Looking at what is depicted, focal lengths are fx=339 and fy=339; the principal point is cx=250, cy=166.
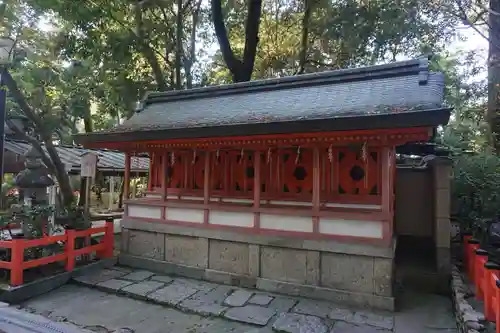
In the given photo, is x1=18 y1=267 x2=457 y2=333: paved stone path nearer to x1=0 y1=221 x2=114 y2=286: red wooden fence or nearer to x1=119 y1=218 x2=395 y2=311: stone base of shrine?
x1=119 y1=218 x2=395 y2=311: stone base of shrine

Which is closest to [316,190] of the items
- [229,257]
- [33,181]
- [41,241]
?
[229,257]

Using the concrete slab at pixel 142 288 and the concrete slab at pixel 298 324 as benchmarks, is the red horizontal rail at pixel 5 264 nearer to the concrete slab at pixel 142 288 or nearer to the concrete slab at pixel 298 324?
the concrete slab at pixel 142 288

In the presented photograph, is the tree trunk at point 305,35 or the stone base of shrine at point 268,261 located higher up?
the tree trunk at point 305,35

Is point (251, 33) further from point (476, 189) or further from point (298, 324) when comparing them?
point (298, 324)

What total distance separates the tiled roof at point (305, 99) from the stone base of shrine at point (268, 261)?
8.09 ft

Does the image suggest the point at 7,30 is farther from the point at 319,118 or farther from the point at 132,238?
the point at 319,118

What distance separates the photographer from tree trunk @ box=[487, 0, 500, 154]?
10898mm

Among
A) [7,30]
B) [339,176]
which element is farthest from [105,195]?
[339,176]

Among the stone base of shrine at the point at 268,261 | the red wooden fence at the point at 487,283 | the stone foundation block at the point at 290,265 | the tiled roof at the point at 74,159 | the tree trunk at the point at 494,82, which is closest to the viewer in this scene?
the red wooden fence at the point at 487,283

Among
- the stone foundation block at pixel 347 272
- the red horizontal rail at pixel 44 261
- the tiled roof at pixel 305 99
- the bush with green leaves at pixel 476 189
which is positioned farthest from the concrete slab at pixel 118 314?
the bush with green leaves at pixel 476 189

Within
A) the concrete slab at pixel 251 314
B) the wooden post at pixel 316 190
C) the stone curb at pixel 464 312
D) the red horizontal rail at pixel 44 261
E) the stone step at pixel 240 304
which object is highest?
the wooden post at pixel 316 190

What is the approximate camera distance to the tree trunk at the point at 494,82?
35.8ft

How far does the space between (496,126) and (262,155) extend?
8330 mm

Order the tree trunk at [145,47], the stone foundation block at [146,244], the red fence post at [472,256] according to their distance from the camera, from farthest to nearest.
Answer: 1. the tree trunk at [145,47]
2. the stone foundation block at [146,244]
3. the red fence post at [472,256]
